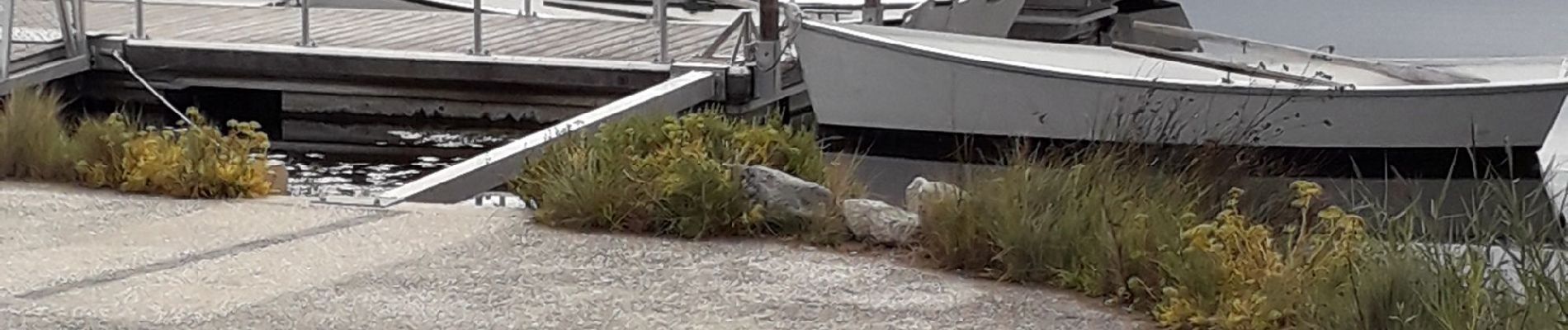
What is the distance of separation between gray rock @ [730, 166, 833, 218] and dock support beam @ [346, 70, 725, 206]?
5.07 feet

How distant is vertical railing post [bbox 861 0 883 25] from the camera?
16.8 meters

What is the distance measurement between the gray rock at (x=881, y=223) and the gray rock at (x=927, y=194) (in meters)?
0.06

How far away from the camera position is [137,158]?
28.6 feet

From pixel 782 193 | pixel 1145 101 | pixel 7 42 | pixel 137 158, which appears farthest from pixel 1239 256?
pixel 7 42

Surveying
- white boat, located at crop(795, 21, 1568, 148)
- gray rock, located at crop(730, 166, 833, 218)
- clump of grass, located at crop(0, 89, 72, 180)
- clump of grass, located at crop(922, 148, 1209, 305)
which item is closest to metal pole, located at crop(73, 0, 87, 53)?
white boat, located at crop(795, 21, 1568, 148)

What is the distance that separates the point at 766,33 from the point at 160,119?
15.3 ft

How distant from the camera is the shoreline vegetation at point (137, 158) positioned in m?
8.45

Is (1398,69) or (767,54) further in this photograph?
(1398,69)

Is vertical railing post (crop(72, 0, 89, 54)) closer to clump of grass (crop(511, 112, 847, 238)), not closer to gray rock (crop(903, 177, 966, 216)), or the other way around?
clump of grass (crop(511, 112, 847, 238))

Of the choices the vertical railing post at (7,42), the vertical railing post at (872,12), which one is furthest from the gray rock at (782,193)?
the vertical railing post at (872,12)

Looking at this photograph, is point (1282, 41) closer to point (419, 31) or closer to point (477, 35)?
point (419, 31)

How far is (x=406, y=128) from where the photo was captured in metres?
15.3

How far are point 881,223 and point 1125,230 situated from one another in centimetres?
103

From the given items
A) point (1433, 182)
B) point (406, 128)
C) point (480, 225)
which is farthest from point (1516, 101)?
point (480, 225)
